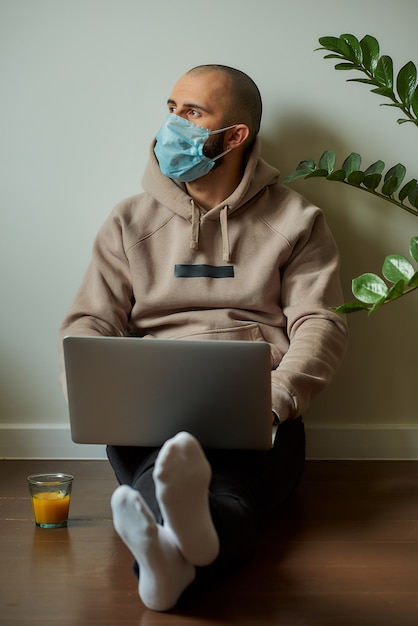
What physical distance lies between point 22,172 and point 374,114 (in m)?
1.10

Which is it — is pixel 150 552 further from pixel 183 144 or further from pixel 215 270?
pixel 183 144

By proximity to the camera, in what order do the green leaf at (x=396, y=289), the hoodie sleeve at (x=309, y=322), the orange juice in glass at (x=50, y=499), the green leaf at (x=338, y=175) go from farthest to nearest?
the green leaf at (x=338, y=175) < the hoodie sleeve at (x=309, y=322) < the orange juice in glass at (x=50, y=499) < the green leaf at (x=396, y=289)

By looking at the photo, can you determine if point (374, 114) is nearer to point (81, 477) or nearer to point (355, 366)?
point (355, 366)

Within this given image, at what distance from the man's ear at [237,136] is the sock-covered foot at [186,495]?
1194mm

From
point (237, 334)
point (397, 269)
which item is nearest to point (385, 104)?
point (237, 334)

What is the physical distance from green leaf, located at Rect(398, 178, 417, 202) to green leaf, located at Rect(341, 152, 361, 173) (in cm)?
15

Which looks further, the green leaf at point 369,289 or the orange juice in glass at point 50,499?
the orange juice in glass at point 50,499

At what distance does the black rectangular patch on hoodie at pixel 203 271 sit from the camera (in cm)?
227

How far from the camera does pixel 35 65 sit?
2.58m

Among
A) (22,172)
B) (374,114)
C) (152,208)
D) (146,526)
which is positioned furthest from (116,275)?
(146,526)

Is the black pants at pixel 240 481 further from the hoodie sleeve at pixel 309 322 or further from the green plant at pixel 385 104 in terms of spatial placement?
the green plant at pixel 385 104

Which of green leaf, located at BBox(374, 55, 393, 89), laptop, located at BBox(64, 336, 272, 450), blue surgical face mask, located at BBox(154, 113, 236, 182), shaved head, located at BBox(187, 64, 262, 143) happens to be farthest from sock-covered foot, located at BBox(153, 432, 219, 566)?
green leaf, located at BBox(374, 55, 393, 89)

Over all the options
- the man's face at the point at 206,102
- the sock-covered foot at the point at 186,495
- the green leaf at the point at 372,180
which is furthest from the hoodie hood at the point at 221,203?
the sock-covered foot at the point at 186,495

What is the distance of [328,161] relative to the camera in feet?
7.93
